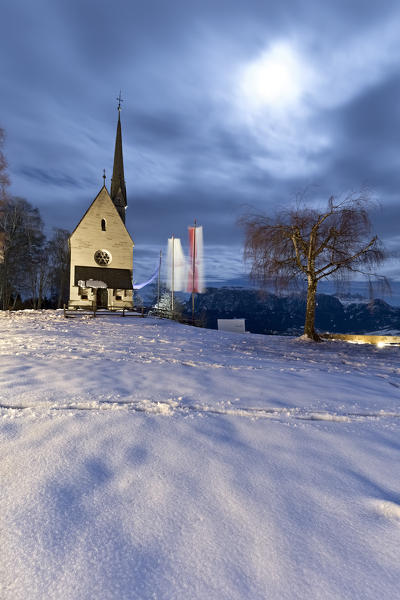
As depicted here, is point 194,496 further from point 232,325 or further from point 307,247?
point 232,325

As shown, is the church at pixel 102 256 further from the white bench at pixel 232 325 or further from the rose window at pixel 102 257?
the white bench at pixel 232 325

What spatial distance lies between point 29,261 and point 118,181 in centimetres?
1552

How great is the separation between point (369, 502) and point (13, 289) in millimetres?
43350

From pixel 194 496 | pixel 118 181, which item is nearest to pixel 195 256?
pixel 118 181

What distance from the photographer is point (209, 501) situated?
2.18 metres

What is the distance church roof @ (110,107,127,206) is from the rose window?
11549 millimetres

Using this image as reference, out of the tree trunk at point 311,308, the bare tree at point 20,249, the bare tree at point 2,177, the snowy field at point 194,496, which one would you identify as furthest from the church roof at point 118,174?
the snowy field at point 194,496

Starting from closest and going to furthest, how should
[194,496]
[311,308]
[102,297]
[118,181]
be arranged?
[194,496], [311,308], [102,297], [118,181]

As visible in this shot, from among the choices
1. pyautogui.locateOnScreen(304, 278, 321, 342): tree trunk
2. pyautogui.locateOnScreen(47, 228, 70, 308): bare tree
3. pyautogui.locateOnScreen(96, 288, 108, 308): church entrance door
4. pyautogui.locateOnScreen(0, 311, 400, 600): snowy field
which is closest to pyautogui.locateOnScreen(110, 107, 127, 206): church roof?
pyautogui.locateOnScreen(47, 228, 70, 308): bare tree

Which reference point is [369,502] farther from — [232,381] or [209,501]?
[232,381]

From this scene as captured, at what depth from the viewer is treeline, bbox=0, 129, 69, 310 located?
3603cm

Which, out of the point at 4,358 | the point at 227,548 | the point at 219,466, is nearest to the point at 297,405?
the point at 219,466

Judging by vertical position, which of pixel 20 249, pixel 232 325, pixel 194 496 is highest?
pixel 20 249

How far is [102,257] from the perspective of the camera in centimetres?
3431
